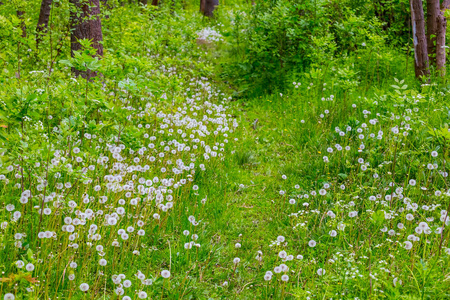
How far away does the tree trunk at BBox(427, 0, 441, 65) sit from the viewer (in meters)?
6.54

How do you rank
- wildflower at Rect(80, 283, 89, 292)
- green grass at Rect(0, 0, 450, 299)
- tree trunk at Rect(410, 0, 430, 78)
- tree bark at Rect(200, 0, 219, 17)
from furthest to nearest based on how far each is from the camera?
tree bark at Rect(200, 0, 219, 17), tree trunk at Rect(410, 0, 430, 78), green grass at Rect(0, 0, 450, 299), wildflower at Rect(80, 283, 89, 292)

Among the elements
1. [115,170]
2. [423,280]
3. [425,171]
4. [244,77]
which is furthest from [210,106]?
[423,280]

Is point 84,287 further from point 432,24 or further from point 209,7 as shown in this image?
point 209,7

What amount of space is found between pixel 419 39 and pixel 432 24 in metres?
0.32

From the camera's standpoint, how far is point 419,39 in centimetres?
669

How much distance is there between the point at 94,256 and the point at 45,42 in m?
5.55

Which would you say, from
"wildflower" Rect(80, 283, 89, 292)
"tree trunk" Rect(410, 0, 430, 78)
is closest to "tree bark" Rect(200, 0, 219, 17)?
"tree trunk" Rect(410, 0, 430, 78)

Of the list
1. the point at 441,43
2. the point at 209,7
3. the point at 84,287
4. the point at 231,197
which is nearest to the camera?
the point at 84,287

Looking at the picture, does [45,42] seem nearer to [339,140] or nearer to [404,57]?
[339,140]

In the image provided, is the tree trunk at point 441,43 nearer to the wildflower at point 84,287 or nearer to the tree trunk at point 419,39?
the tree trunk at point 419,39

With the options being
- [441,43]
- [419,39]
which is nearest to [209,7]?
[419,39]

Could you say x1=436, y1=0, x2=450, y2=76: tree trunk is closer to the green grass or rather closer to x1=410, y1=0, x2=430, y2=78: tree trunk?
x1=410, y1=0, x2=430, y2=78: tree trunk

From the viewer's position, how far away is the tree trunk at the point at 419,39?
650 centimetres

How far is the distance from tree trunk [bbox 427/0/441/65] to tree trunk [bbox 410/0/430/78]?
12 cm
